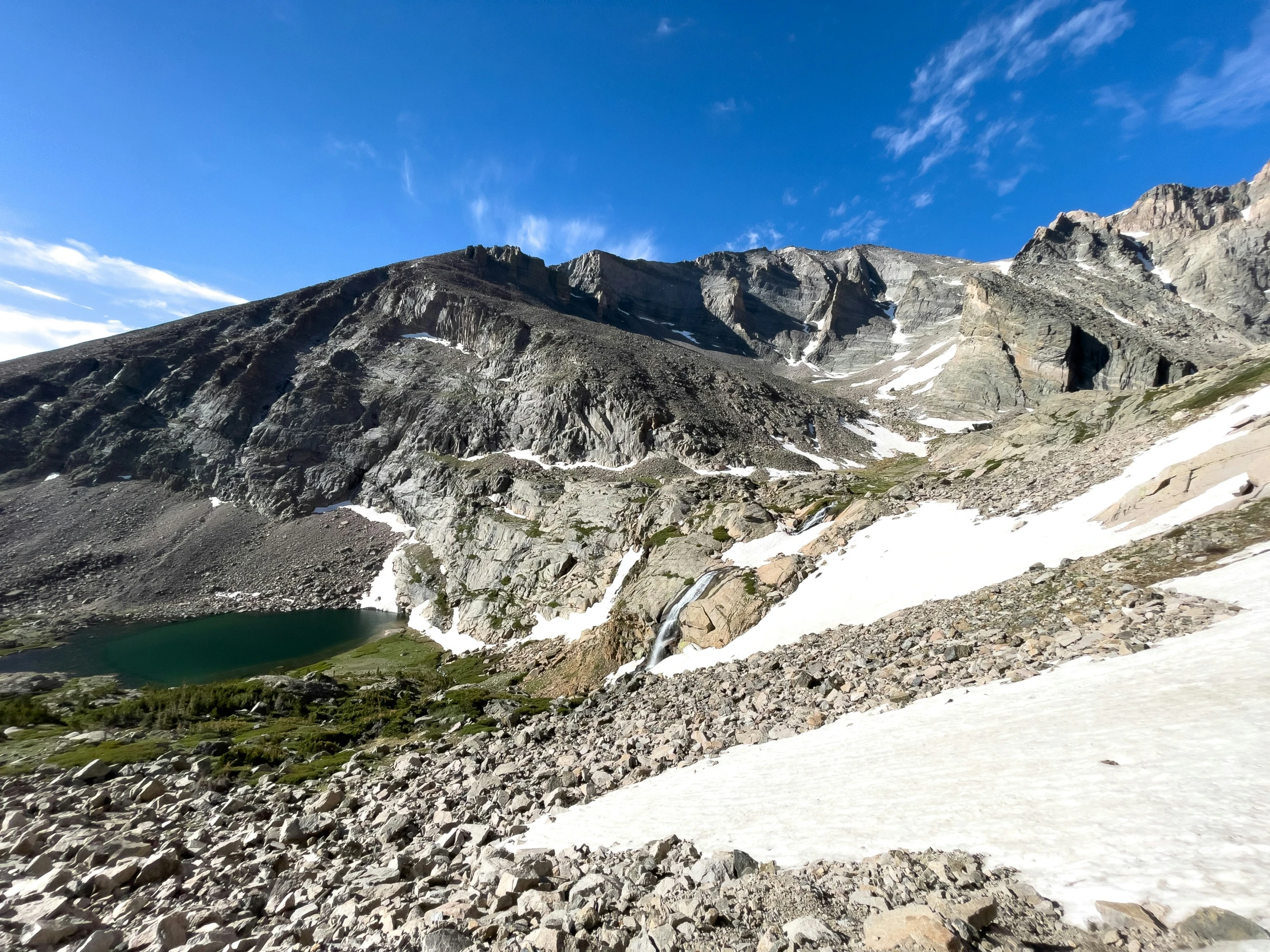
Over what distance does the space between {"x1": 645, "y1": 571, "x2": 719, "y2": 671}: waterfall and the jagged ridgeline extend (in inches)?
345

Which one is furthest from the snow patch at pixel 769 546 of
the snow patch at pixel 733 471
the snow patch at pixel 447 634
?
the snow patch at pixel 733 471

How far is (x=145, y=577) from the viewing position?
254 feet

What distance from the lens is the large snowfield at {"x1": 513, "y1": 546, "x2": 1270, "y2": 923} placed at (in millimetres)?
5320

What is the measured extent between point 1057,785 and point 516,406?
106480 mm

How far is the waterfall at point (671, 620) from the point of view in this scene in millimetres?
28828

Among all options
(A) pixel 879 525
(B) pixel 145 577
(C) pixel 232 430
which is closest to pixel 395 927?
(A) pixel 879 525

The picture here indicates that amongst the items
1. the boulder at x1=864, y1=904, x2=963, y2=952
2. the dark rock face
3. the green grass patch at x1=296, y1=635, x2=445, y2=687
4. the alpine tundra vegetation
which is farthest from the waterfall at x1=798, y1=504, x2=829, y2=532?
the dark rock face

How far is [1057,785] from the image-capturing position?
7.29 metres

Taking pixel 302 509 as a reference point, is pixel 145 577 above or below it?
below

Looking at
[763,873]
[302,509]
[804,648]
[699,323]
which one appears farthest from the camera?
[699,323]

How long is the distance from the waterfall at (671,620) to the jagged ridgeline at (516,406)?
877cm

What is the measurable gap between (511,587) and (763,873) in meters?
51.5

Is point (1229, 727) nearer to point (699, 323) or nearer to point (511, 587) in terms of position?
point (511, 587)

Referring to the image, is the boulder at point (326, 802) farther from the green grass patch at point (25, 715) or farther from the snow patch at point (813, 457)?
the snow patch at point (813, 457)
